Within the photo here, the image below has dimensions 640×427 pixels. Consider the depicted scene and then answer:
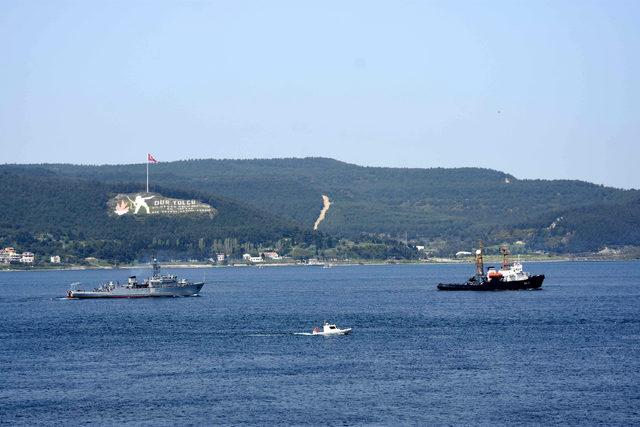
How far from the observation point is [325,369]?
10525 centimetres

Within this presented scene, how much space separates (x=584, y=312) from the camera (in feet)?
547

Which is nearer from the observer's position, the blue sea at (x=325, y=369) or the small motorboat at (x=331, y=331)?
the blue sea at (x=325, y=369)

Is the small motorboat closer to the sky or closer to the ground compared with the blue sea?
closer to the sky

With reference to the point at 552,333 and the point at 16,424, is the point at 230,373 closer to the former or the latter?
the point at 16,424

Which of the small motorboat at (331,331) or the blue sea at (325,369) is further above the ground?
the small motorboat at (331,331)

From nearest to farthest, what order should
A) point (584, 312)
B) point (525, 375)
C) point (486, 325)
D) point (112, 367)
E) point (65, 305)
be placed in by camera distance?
point (525, 375) → point (112, 367) → point (486, 325) → point (584, 312) → point (65, 305)

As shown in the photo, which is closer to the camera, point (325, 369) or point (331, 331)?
point (325, 369)

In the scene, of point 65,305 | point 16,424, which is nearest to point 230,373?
point 16,424

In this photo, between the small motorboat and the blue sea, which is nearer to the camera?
the blue sea

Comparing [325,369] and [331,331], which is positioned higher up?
[331,331]

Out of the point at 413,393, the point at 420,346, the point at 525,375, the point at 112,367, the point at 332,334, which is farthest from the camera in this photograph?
the point at 332,334

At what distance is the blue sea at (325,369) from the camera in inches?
3327

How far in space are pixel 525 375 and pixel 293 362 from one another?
22634 mm

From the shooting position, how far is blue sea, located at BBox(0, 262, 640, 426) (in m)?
84.5
